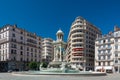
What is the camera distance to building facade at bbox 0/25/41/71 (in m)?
96.6

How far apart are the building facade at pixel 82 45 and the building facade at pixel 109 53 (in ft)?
32.9

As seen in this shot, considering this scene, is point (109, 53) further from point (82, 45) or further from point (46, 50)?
point (46, 50)

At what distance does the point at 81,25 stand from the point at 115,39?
2391 cm

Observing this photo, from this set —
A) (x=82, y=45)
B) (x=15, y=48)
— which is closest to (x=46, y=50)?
(x=82, y=45)

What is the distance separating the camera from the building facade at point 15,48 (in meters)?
96.6

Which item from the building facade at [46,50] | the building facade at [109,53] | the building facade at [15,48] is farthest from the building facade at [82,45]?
the building facade at [46,50]

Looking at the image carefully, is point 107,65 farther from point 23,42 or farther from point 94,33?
point 23,42

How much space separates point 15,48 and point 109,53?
4200 centimetres

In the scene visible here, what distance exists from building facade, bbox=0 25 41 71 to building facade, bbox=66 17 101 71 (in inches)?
857

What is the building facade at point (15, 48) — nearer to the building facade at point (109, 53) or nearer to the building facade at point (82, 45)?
the building facade at point (82, 45)

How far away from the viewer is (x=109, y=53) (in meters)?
90.4

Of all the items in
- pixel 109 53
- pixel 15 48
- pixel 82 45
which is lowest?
pixel 109 53

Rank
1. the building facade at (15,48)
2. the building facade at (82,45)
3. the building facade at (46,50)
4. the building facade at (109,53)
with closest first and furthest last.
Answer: the building facade at (109,53)
the building facade at (15,48)
the building facade at (82,45)
the building facade at (46,50)

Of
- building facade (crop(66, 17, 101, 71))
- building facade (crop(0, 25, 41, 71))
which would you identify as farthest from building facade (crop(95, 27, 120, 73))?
building facade (crop(0, 25, 41, 71))
